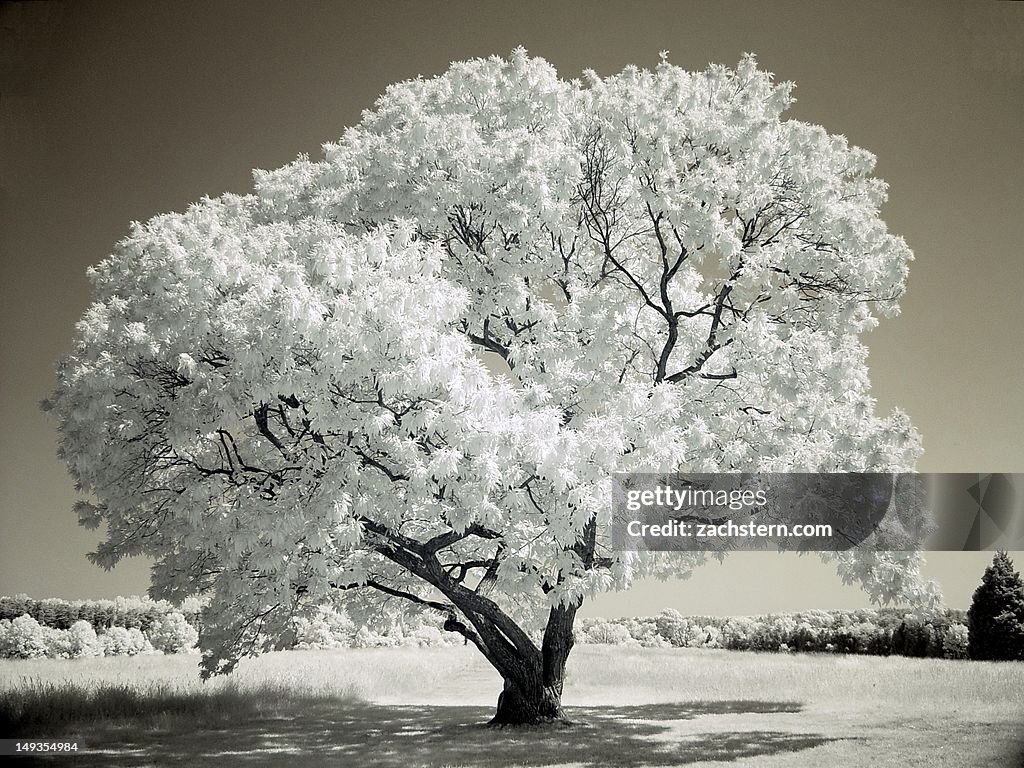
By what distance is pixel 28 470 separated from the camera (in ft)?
32.7

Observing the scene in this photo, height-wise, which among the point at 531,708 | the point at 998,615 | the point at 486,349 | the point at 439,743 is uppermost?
the point at 486,349

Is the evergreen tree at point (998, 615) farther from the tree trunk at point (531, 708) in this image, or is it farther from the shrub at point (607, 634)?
the tree trunk at point (531, 708)

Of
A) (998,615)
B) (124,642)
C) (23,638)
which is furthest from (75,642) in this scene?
(998,615)

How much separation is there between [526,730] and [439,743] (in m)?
0.94

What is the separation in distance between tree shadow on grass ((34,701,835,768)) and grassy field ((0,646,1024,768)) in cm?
3

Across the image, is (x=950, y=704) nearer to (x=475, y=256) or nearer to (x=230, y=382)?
(x=475, y=256)

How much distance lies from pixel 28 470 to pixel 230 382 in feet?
14.6

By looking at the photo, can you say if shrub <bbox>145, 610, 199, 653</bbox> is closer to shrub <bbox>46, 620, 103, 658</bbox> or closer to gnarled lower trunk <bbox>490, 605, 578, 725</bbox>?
shrub <bbox>46, 620, 103, 658</bbox>

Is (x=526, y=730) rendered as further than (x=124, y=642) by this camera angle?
No

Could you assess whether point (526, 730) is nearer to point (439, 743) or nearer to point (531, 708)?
point (531, 708)

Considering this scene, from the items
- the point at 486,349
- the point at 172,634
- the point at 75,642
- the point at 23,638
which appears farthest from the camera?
the point at 172,634

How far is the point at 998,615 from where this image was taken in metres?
11.4

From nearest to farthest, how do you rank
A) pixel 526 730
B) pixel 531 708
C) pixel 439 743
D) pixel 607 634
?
pixel 439 743
pixel 526 730
pixel 531 708
pixel 607 634

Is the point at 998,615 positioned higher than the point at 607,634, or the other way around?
the point at 998,615
